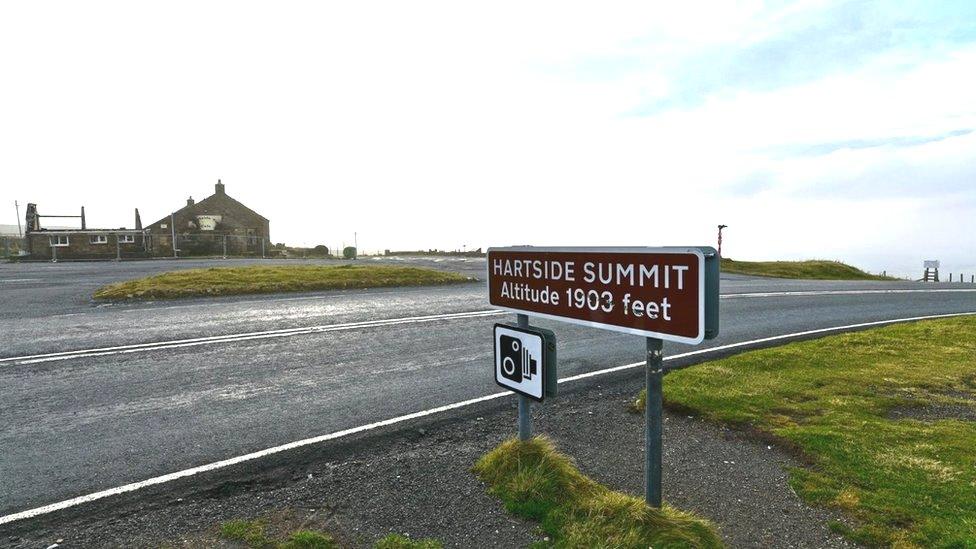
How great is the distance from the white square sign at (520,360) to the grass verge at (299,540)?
1.17m

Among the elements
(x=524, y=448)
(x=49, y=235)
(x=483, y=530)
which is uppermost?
(x=49, y=235)

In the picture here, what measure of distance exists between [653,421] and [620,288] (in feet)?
2.67

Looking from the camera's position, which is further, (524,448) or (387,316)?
(387,316)

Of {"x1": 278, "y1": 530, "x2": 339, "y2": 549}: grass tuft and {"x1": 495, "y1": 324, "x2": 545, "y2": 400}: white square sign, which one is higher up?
{"x1": 495, "y1": 324, "x2": 545, "y2": 400}: white square sign

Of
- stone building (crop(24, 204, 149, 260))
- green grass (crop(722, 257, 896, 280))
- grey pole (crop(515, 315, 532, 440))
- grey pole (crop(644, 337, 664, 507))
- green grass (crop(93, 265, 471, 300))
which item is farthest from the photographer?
stone building (crop(24, 204, 149, 260))

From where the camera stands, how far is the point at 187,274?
18.7m

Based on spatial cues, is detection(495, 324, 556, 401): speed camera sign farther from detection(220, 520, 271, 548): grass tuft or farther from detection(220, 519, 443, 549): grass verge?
detection(220, 520, 271, 548): grass tuft

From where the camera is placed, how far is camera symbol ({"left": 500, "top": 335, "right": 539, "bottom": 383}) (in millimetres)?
3768

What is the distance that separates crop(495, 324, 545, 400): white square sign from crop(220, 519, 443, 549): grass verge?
1.17 m

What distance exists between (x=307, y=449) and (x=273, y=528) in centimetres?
125

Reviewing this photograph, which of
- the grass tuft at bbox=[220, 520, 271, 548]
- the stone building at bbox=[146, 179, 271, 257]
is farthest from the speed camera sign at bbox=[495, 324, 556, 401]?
the stone building at bbox=[146, 179, 271, 257]

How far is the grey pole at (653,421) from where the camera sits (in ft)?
9.98

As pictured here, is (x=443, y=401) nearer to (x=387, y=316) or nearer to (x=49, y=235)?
(x=387, y=316)

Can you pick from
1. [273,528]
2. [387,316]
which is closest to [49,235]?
[387,316]
